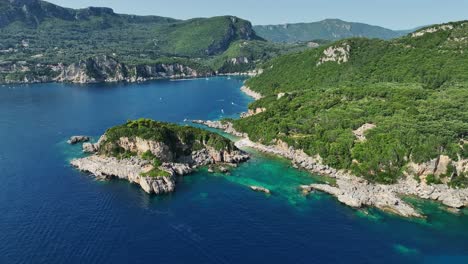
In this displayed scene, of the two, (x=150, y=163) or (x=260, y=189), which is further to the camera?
(x=150, y=163)

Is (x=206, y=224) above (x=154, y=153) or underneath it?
underneath

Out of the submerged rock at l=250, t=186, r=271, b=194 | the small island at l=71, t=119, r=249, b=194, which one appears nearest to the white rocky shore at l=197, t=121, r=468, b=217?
the submerged rock at l=250, t=186, r=271, b=194

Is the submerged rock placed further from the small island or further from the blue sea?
the small island

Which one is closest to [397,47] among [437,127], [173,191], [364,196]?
[437,127]

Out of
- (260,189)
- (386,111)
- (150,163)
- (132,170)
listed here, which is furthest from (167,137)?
(386,111)

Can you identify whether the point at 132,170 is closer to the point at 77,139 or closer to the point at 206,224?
the point at 206,224

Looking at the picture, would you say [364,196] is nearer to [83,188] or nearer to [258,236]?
[258,236]
